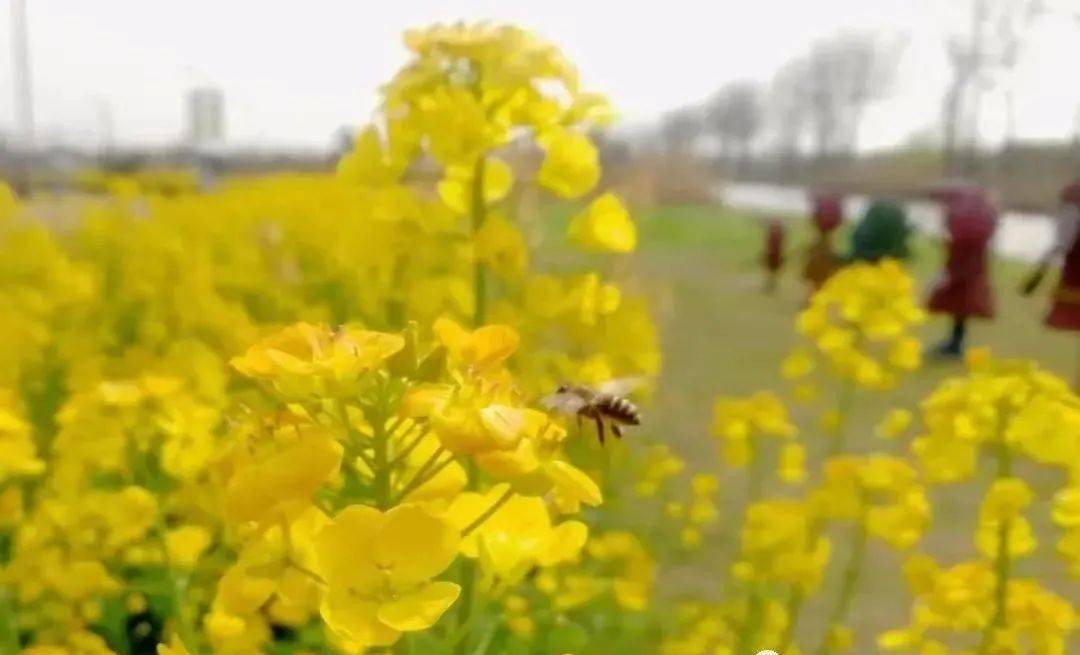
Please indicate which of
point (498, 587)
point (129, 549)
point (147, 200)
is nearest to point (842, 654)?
point (129, 549)

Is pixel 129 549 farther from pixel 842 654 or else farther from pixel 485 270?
pixel 842 654

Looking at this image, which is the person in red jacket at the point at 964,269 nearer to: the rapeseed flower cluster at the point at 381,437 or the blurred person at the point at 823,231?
the blurred person at the point at 823,231

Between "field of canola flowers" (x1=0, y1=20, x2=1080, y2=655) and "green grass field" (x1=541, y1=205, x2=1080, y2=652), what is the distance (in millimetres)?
49

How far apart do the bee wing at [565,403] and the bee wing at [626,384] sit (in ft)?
0.10

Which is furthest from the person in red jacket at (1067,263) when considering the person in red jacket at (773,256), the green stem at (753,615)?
the person in red jacket at (773,256)

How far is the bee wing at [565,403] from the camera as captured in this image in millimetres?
582

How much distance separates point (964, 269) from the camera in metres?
2.86

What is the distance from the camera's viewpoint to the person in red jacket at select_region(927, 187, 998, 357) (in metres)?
2.84

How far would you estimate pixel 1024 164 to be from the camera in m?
2.51

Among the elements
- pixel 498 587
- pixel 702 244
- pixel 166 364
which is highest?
pixel 498 587

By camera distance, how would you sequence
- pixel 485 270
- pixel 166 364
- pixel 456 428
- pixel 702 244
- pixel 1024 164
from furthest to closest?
pixel 702 244 < pixel 1024 164 < pixel 166 364 < pixel 485 270 < pixel 456 428

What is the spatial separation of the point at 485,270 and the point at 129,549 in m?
0.49

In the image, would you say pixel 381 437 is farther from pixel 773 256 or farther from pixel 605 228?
pixel 773 256

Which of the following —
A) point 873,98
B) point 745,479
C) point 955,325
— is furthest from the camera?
point 873,98
